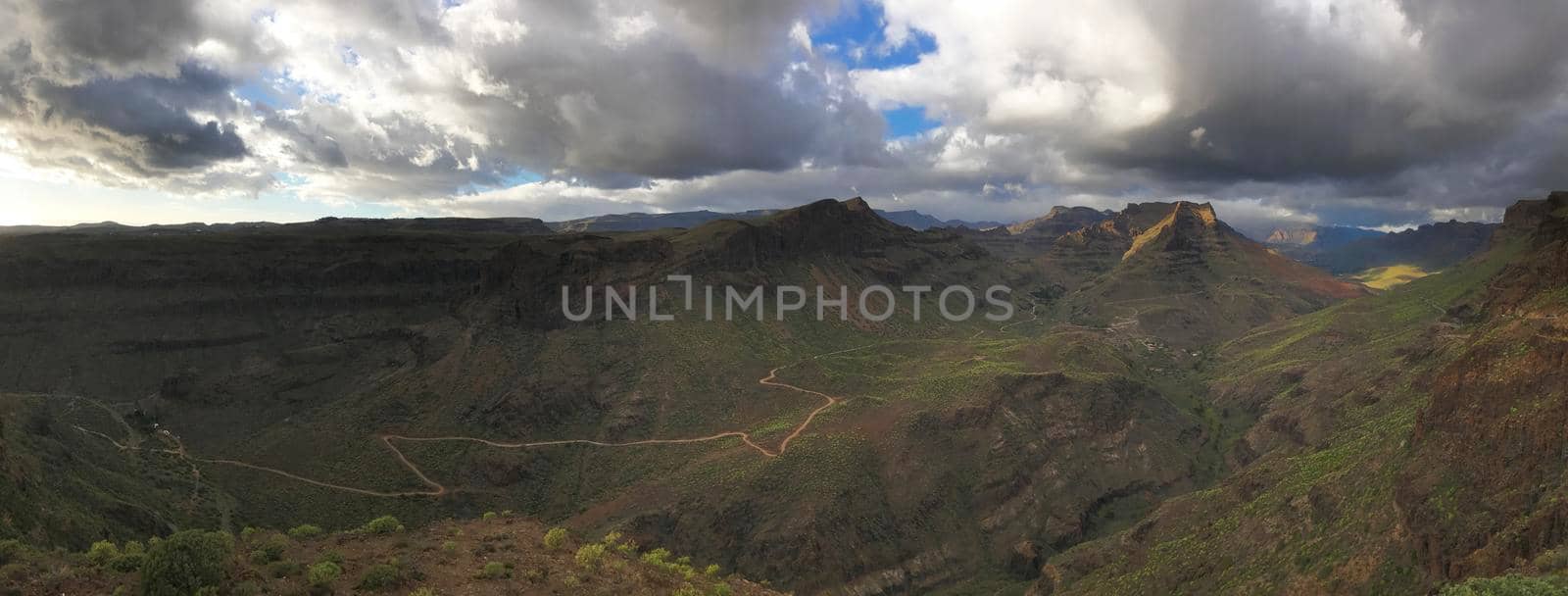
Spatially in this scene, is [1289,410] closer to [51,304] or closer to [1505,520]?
[1505,520]

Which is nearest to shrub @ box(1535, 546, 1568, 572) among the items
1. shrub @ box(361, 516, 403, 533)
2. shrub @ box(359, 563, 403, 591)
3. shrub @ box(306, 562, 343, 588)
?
shrub @ box(359, 563, 403, 591)

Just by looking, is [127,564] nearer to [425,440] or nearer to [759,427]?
[759,427]

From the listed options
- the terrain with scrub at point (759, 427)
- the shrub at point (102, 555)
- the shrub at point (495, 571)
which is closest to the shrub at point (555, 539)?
the shrub at point (495, 571)

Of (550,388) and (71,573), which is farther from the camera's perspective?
(550,388)

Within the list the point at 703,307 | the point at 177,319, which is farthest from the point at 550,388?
the point at 177,319

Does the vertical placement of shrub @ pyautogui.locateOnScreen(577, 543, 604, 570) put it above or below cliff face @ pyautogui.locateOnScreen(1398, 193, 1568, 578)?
below

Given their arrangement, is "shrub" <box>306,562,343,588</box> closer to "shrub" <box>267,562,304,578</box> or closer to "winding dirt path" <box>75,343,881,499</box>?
"shrub" <box>267,562,304,578</box>

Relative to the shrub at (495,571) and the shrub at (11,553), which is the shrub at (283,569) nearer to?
the shrub at (495,571)
